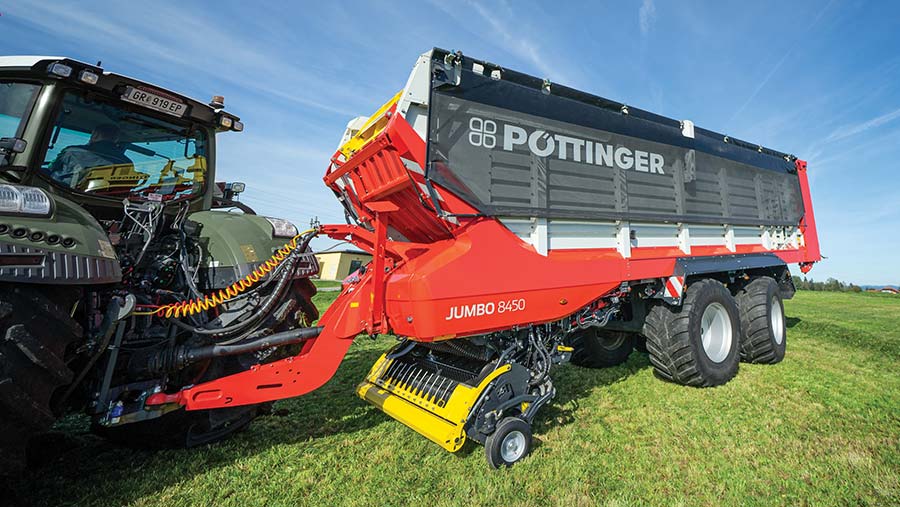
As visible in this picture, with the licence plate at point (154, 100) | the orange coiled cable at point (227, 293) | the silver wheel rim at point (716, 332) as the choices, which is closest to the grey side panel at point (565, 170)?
the silver wheel rim at point (716, 332)

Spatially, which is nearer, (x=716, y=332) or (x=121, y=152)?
(x=121, y=152)

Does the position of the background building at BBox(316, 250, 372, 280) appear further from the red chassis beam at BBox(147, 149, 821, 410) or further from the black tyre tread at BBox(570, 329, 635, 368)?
the red chassis beam at BBox(147, 149, 821, 410)

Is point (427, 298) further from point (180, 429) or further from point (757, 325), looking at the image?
point (757, 325)

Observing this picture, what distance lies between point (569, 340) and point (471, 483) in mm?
2638

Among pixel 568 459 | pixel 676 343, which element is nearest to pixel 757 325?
pixel 676 343

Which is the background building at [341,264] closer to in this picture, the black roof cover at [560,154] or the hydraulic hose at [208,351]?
the black roof cover at [560,154]

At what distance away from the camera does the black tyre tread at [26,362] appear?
1.91 metres

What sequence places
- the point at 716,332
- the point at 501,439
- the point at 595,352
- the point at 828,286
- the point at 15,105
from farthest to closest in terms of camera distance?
the point at 828,286 → the point at 595,352 → the point at 716,332 → the point at 501,439 → the point at 15,105

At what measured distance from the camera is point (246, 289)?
3.31m

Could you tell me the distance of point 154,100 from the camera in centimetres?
331

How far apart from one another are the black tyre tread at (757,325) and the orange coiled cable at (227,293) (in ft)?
18.3

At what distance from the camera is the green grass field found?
254cm

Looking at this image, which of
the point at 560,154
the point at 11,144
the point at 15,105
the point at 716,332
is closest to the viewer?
the point at 11,144

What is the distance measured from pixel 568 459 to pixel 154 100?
4055 millimetres
